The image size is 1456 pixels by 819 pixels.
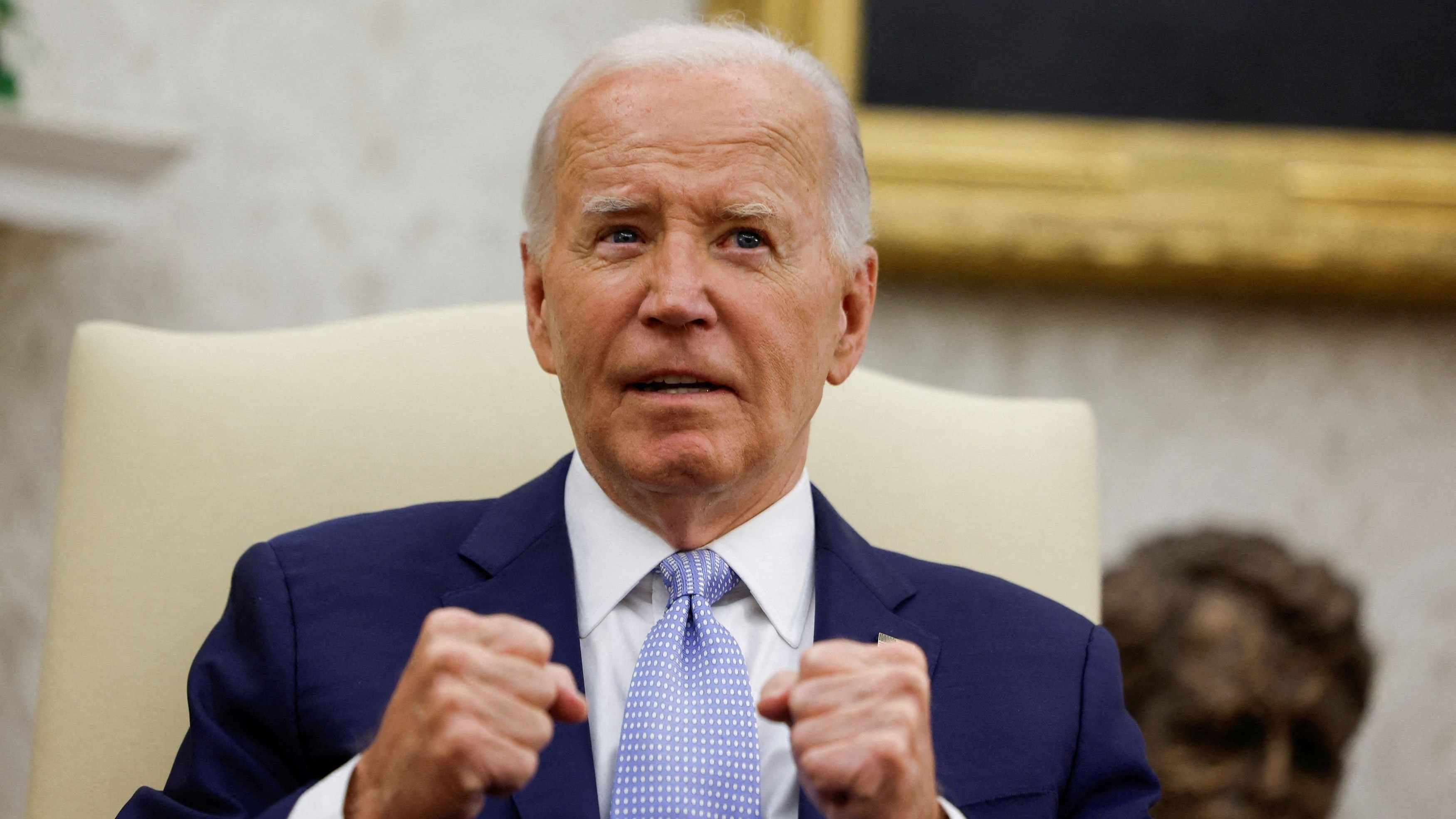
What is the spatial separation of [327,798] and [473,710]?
21cm

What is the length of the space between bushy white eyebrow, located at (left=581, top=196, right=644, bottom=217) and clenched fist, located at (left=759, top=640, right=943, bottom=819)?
492 mm

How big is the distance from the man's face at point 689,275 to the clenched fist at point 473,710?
0.34m

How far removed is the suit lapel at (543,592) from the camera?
1.22m

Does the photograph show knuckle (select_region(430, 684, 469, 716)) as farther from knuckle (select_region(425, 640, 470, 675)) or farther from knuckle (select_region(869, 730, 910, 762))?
knuckle (select_region(869, 730, 910, 762))

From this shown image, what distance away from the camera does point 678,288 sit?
1309 mm

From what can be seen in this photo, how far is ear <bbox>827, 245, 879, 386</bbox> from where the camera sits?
1.52 meters

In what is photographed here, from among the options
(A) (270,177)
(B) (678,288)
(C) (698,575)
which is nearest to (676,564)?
(C) (698,575)

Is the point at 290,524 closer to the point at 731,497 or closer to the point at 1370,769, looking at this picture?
the point at 731,497

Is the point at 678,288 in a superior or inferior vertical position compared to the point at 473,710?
superior

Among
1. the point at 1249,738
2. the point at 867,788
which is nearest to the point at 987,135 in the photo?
the point at 1249,738

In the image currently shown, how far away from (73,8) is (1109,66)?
1749 mm

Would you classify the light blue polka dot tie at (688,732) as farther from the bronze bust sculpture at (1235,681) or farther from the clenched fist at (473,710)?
the bronze bust sculpture at (1235,681)

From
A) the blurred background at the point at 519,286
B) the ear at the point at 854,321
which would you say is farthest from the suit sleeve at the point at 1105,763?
the blurred background at the point at 519,286

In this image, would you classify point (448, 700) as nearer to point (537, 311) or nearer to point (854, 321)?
point (537, 311)
